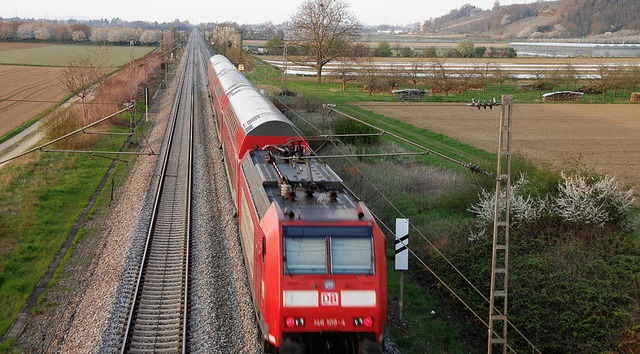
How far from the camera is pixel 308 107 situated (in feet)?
145

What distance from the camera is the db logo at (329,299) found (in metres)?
10.9

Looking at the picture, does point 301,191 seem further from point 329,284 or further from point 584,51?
point 584,51

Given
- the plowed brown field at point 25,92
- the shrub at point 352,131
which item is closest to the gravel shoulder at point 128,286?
the shrub at point 352,131

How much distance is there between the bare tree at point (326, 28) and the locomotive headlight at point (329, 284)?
196 ft

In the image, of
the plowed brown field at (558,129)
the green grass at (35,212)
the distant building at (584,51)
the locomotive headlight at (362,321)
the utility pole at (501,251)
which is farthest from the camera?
the distant building at (584,51)

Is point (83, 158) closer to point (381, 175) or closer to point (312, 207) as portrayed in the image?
point (381, 175)

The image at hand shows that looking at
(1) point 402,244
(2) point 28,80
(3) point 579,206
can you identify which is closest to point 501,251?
(3) point 579,206

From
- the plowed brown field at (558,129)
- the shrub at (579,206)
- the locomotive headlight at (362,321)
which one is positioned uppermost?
the shrub at (579,206)

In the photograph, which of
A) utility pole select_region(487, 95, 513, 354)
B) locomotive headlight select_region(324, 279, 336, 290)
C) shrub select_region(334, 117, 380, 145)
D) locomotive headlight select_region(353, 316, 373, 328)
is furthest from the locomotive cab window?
shrub select_region(334, 117, 380, 145)

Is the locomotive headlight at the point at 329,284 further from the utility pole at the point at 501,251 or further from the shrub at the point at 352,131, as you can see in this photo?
the shrub at the point at 352,131

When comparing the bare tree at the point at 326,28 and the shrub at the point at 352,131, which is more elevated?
the bare tree at the point at 326,28

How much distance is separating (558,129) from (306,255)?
38.3m

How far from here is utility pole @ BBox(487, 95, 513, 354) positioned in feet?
35.1

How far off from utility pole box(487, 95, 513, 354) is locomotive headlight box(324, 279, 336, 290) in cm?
268
